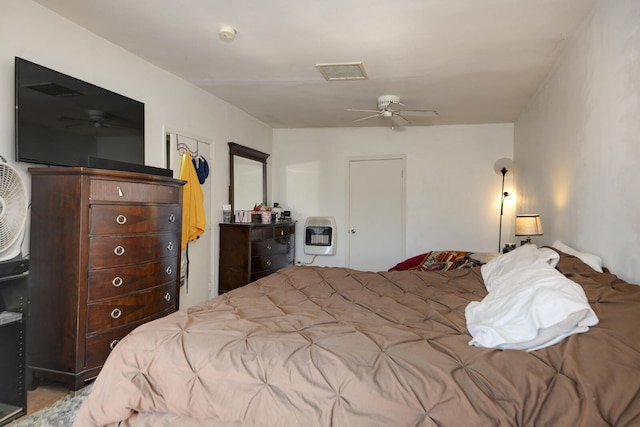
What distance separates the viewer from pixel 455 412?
44.4 inches

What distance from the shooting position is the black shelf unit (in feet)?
6.20

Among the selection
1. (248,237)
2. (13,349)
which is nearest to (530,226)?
(248,237)

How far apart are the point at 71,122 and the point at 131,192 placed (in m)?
0.64

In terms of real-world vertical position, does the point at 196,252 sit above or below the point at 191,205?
below

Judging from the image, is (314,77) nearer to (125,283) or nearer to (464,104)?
(464,104)

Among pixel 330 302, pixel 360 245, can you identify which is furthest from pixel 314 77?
pixel 360 245

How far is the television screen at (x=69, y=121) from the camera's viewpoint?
2.21 meters

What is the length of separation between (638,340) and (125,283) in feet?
8.36

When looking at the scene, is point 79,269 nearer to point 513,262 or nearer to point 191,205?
point 191,205

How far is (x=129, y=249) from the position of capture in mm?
2428

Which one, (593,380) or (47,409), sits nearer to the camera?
(593,380)

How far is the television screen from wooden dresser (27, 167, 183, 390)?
0.70 feet

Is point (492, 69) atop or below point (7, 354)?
atop

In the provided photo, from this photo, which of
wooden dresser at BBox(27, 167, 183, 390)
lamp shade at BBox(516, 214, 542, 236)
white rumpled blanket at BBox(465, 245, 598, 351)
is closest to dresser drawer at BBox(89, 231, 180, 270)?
wooden dresser at BBox(27, 167, 183, 390)
